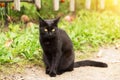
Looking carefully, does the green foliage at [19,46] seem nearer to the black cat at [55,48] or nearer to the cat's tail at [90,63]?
the black cat at [55,48]

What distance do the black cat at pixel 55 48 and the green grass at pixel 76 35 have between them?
1.32 feet

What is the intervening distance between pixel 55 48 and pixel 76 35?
1.62m

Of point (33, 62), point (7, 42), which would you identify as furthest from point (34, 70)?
point (7, 42)

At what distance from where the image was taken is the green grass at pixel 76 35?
19.9 ft

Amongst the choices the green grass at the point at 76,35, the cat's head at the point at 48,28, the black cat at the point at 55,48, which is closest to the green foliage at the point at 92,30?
the green grass at the point at 76,35

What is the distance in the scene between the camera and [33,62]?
19.8 feet

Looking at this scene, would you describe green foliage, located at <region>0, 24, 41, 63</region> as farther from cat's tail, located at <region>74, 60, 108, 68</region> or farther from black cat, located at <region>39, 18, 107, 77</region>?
cat's tail, located at <region>74, 60, 108, 68</region>

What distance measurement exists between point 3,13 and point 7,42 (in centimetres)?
163

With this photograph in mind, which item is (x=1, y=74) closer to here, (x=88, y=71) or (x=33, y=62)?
(x=33, y=62)

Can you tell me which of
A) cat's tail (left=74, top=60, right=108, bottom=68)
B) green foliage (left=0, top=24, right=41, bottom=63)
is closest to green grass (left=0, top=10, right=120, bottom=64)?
green foliage (left=0, top=24, right=41, bottom=63)

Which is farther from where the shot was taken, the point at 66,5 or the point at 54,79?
the point at 66,5

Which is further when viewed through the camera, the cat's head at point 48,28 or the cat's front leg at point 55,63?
the cat's front leg at point 55,63

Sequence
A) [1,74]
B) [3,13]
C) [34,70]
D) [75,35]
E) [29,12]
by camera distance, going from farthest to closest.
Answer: [29,12], [3,13], [75,35], [34,70], [1,74]

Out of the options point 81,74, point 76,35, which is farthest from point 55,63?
point 76,35
